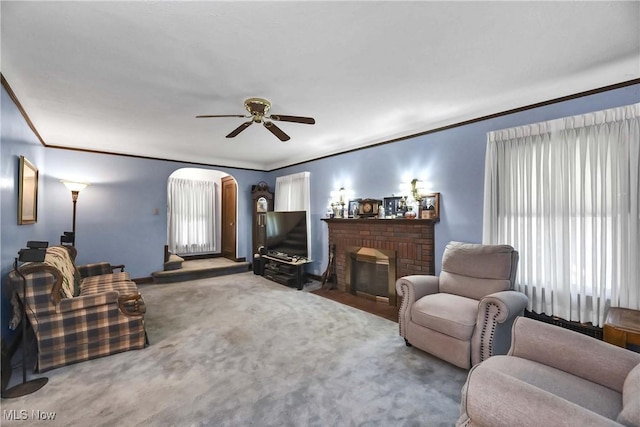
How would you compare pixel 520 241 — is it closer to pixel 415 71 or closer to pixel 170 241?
pixel 415 71

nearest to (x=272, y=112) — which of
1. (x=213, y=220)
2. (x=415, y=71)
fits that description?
(x=415, y=71)

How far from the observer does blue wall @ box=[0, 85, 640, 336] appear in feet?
8.35

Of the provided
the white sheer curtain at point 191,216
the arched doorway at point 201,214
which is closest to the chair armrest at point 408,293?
the arched doorway at point 201,214

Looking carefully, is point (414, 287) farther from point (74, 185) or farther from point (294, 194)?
point (74, 185)

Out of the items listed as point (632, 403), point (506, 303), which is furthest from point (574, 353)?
point (506, 303)

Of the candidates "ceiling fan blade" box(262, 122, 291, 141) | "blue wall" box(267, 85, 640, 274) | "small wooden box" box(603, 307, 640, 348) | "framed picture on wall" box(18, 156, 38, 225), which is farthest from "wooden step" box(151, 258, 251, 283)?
"small wooden box" box(603, 307, 640, 348)

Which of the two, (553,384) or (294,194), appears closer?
(553,384)

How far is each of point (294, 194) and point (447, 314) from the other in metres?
4.00

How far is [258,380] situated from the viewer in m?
2.12

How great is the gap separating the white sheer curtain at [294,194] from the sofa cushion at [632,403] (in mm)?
4392

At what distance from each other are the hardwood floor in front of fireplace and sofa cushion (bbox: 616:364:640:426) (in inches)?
89.7

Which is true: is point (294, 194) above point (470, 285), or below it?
above

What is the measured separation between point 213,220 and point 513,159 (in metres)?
7.03

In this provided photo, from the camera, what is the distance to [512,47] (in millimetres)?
1965
